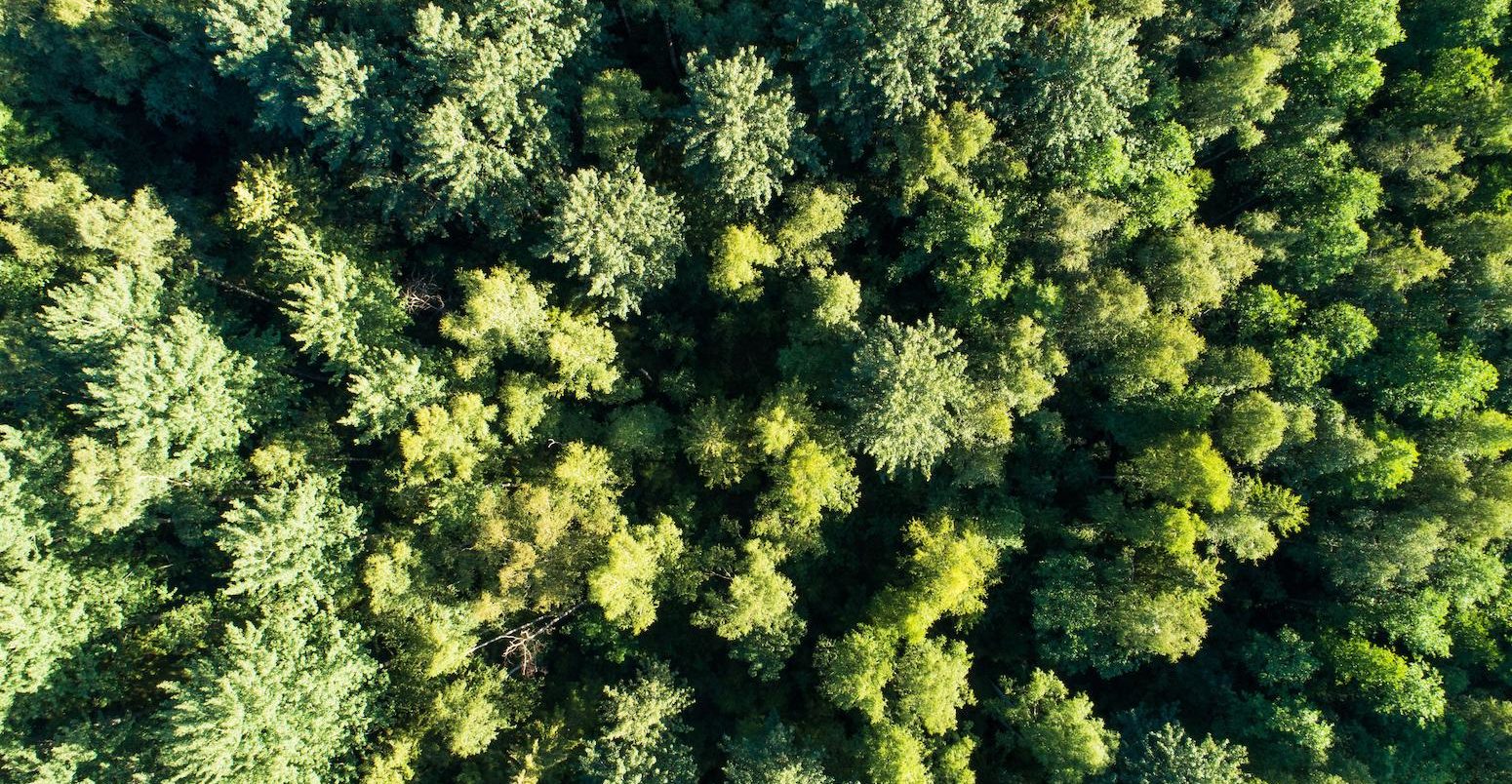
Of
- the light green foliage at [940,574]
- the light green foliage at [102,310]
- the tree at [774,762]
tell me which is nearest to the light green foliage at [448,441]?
the light green foliage at [102,310]

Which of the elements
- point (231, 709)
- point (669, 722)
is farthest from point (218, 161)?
point (669, 722)

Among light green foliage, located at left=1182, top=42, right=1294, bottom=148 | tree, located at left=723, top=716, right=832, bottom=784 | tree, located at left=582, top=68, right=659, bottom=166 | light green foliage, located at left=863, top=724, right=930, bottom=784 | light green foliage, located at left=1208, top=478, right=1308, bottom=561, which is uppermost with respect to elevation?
tree, located at left=582, top=68, right=659, bottom=166

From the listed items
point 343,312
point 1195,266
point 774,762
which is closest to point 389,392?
point 343,312

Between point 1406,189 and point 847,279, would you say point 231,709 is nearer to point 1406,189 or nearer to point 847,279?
point 847,279

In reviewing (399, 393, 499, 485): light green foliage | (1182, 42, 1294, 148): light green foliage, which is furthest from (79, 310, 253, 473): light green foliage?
(1182, 42, 1294, 148): light green foliage

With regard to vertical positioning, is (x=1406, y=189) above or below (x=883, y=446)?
above

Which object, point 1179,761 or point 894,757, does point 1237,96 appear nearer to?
point 1179,761

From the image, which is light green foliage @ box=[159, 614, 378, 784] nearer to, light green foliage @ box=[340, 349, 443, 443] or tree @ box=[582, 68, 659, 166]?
light green foliage @ box=[340, 349, 443, 443]
